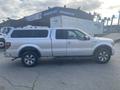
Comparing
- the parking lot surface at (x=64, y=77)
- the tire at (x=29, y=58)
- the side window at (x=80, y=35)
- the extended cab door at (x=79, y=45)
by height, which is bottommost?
the parking lot surface at (x=64, y=77)

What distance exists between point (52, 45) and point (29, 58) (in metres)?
1.27

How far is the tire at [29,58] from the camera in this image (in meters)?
10.4

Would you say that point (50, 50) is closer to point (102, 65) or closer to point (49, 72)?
point (49, 72)

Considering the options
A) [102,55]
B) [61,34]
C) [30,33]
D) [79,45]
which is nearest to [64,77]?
[79,45]

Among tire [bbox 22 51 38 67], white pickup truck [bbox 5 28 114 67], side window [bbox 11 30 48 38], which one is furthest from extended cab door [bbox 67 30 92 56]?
tire [bbox 22 51 38 67]

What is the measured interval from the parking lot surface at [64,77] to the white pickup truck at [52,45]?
0.53 metres

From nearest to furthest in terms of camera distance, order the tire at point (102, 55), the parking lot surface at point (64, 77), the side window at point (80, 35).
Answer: the parking lot surface at point (64, 77)
the side window at point (80, 35)
the tire at point (102, 55)

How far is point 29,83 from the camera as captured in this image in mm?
7461

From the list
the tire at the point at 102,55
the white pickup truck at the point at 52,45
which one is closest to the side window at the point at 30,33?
the white pickup truck at the point at 52,45

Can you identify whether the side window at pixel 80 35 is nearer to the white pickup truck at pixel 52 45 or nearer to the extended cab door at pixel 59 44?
the white pickup truck at pixel 52 45

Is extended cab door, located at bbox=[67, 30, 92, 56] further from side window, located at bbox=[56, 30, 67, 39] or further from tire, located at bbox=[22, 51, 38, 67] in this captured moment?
tire, located at bbox=[22, 51, 38, 67]

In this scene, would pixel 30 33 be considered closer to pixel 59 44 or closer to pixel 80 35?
pixel 59 44

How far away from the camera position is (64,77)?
819cm

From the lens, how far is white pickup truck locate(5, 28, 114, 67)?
34.1 ft
